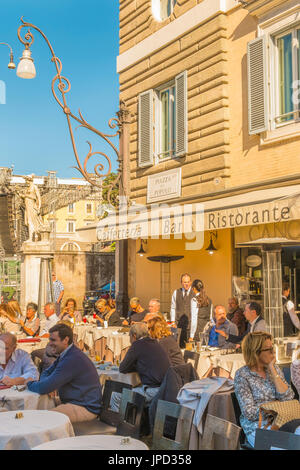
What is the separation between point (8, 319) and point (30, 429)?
5850mm

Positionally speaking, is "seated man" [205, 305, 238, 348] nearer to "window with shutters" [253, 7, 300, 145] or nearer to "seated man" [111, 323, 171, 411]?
"seated man" [111, 323, 171, 411]

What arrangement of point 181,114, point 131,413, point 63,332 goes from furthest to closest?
1. point 181,114
2. point 63,332
3. point 131,413

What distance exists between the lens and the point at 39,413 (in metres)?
4.46

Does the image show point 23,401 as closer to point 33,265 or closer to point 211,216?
point 211,216

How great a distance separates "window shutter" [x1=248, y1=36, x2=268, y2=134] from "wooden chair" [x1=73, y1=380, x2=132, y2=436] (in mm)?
6711

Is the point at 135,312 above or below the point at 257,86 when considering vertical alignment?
below

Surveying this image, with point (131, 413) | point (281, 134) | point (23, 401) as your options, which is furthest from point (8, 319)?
point (281, 134)

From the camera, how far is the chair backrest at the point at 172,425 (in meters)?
4.09

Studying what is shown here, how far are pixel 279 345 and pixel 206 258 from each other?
5.68 meters

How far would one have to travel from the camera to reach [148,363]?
6102 millimetres

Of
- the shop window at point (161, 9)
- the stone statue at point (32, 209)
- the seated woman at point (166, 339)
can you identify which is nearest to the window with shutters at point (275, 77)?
the shop window at point (161, 9)

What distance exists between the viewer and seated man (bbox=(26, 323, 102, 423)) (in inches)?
202
